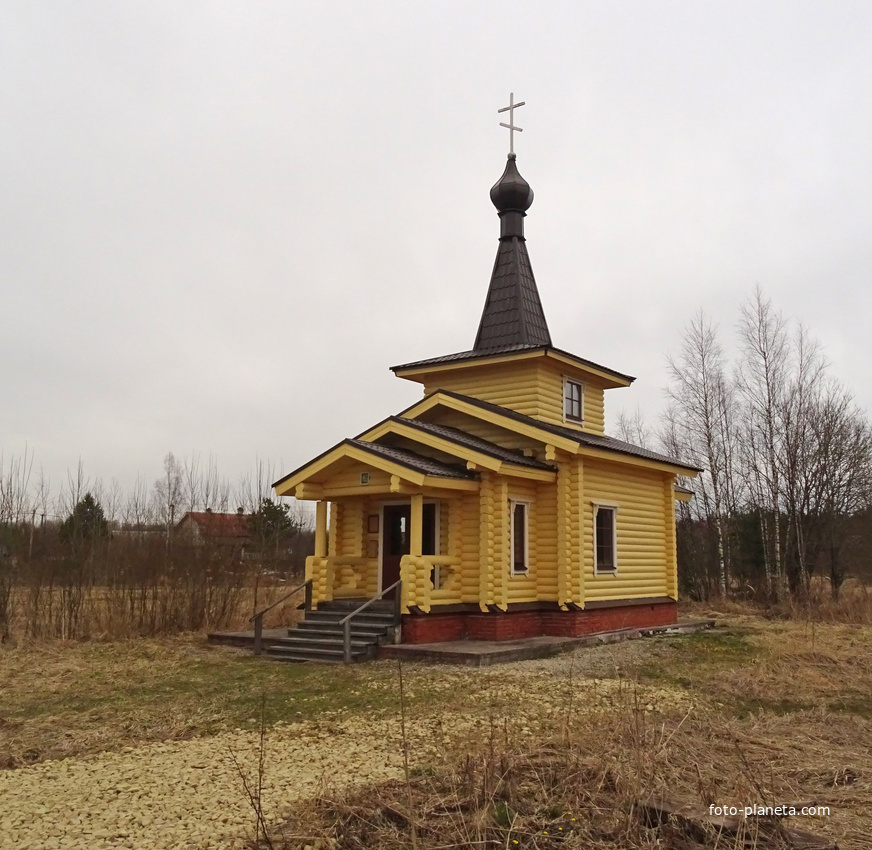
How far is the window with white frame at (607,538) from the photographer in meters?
17.0

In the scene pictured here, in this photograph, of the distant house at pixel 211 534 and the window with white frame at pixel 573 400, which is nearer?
the distant house at pixel 211 534

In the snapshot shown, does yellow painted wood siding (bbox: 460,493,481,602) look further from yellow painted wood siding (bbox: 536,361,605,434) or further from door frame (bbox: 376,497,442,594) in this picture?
yellow painted wood siding (bbox: 536,361,605,434)

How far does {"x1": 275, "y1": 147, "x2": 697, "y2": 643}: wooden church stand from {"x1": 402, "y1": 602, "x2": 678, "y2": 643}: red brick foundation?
3 centimetres

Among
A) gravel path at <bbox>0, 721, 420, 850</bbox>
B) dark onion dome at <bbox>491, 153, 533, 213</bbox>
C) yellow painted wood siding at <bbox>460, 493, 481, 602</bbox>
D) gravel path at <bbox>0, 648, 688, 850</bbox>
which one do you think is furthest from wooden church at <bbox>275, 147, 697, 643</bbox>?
gravel path at <bbox>0, 721, 420, 850</bbox>

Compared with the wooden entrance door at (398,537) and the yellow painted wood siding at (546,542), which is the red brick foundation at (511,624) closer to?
the yellow painted wood siding at (546,542)

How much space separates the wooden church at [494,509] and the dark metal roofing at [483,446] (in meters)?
0.05

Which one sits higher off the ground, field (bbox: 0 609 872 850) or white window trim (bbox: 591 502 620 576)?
white window trim (bbox: 591 502 620 576)

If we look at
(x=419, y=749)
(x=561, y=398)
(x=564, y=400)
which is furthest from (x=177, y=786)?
(x=564, y=400)

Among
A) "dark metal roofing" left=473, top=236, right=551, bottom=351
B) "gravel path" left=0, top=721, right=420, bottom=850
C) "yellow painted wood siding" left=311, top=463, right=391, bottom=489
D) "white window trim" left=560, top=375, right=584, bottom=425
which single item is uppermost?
"dark metal roofing" left=473, top=236, right=551, bottom=351

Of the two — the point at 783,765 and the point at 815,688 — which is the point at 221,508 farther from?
the point at 783,765

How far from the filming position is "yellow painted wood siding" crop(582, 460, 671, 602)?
1645 cm

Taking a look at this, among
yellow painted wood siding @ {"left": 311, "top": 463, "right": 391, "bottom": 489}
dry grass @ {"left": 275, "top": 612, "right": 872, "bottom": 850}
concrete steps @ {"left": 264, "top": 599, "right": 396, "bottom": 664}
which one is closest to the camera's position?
dry grass @ {"left": 275, "top": 612, "right": 872, "bottom": 850}

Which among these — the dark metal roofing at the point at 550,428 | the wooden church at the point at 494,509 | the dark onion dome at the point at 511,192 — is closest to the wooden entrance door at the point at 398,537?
the wooden church at the point at 494,509

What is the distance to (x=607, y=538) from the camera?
1728 centimetres
